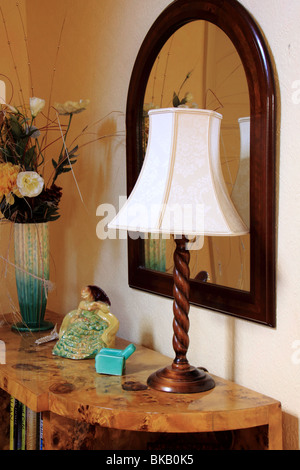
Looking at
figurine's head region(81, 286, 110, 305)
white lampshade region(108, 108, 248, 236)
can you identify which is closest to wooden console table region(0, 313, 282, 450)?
figurine's head region(81, 286, 110, 305)

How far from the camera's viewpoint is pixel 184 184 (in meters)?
1.17

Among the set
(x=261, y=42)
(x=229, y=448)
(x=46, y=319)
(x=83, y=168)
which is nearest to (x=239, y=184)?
(x=261, y=42)

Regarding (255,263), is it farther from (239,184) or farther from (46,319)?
(46,319)

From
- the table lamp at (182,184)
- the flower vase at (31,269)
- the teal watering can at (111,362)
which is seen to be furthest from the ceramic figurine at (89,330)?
the table lamp at (182,184)

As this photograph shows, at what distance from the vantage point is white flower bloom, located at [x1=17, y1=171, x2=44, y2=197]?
5.55 ft

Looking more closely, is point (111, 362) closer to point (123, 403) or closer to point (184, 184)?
point (123, 403)

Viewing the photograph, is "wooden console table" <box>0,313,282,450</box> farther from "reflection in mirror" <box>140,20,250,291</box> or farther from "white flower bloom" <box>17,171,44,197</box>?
"white flower bloom" <box>17,171,44,197</box>

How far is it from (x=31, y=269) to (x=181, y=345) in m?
0.72

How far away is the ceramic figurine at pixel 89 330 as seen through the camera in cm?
156

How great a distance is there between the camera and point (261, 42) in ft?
4.15

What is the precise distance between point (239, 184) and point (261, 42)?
33 cm

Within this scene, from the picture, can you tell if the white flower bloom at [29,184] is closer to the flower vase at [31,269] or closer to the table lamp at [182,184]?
the flower vase at [31,269]

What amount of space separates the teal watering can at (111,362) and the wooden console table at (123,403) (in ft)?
0.06

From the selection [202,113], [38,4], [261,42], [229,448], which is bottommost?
[229,448]
